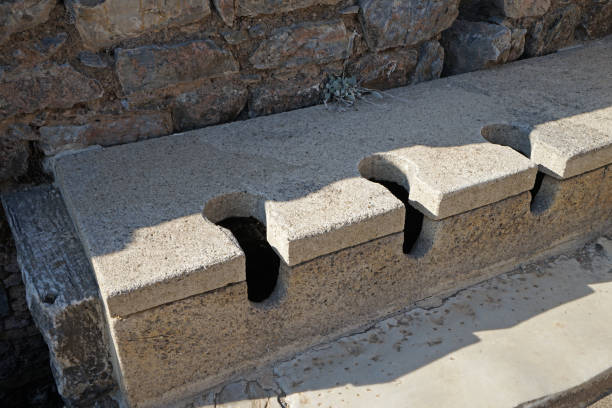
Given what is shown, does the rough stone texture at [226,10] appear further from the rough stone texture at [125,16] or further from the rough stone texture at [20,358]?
the rough stone texture at [20,358]

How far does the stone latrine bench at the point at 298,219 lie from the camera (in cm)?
190

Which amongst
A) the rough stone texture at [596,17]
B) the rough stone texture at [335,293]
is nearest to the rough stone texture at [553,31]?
the rough stone texture at [596,17]

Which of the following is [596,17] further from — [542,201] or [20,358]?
[20,358]

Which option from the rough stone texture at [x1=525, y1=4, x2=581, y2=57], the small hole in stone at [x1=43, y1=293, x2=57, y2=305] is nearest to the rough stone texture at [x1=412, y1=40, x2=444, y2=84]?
the rough stone texture at [x1=525, y1=4, x2=581, y2=57]

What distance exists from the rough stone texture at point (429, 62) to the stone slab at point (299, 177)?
0.80 feet

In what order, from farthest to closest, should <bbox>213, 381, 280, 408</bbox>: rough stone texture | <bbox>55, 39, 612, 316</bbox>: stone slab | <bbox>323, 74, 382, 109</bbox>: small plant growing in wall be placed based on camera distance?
<bbox>323, 74, 382, 109</bbox>: small plant growing in wall, <bbox>213, 381, 280, 408</bbox>: rough stone texture, <bbox>55, 39, 612, 316</bbox>: stone slab

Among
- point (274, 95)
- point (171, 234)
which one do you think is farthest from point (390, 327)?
point (274, 95)

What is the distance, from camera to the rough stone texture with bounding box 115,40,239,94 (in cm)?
244

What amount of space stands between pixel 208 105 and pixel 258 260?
795 mm

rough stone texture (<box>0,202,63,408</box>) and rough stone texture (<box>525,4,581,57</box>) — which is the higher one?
rough stone texture (<box>525,4,581,57</box>)

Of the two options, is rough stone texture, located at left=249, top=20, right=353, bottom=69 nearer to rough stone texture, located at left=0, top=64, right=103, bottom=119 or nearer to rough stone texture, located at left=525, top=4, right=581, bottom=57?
rough stone texture, located at left=0, top=64, right=103, bottom=119

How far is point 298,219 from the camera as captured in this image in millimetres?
1989

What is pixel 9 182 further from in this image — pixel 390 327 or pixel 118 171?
pixel 390 327

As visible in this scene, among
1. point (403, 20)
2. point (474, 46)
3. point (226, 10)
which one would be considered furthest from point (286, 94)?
point (474, 46)
